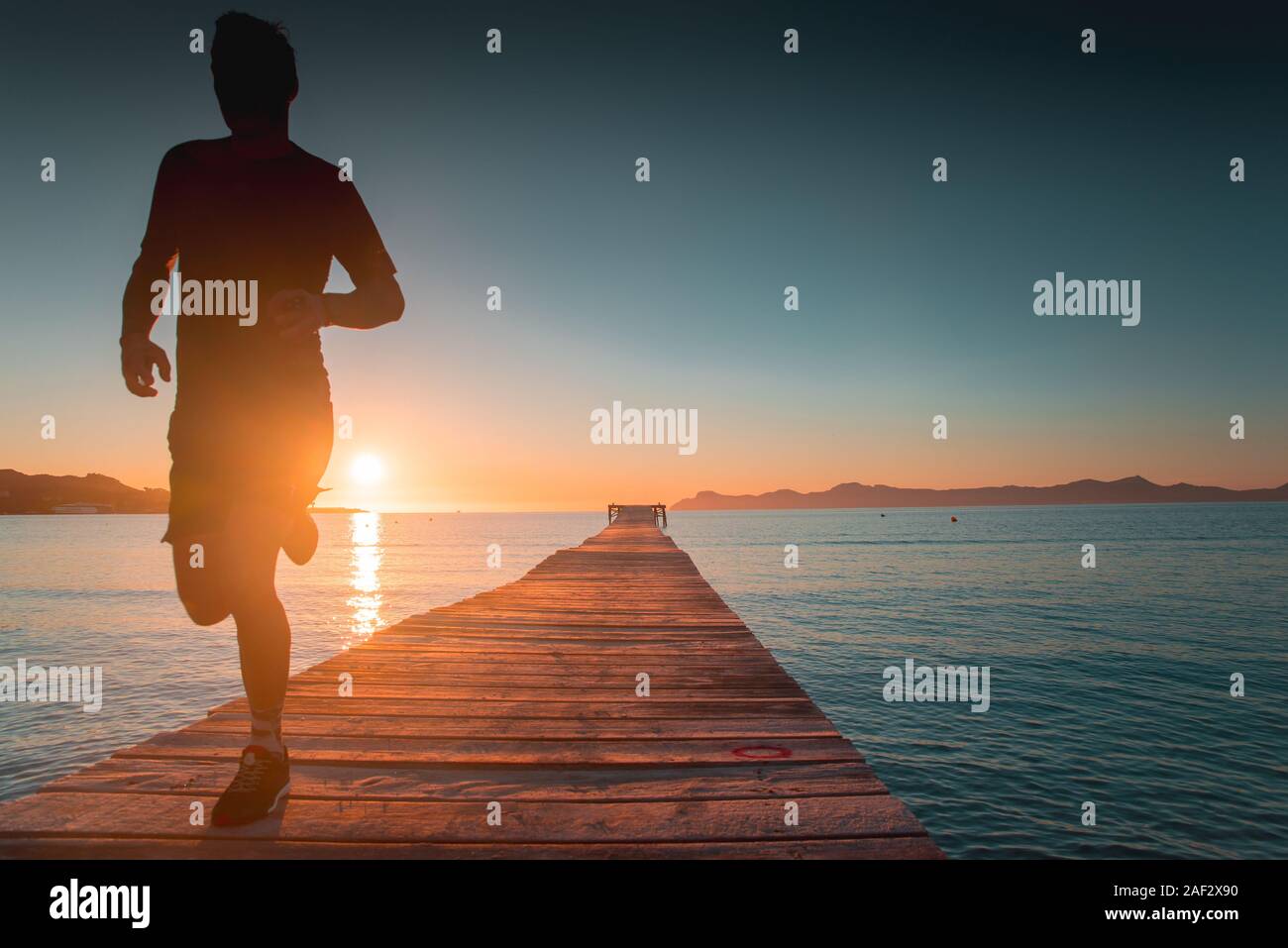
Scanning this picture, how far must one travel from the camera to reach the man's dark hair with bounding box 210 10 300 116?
2.39 m

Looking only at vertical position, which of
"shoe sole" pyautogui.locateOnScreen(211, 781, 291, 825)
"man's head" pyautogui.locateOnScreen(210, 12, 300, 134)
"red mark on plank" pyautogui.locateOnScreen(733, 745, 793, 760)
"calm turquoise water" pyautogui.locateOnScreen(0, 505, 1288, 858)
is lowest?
"calm turquoise water" pyautogui.locateOnScreen(0, 505, 1288, 858)

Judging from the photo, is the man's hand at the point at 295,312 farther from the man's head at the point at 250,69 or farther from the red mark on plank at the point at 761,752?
the red mark on plank at the point at 761,752

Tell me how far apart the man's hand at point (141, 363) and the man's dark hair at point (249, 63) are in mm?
933

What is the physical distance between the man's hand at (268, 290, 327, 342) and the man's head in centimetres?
72

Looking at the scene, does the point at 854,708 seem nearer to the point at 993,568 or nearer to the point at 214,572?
the point at 214,572

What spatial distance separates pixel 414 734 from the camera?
11.5ft

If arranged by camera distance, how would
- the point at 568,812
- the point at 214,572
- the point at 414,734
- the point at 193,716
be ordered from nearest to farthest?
1. the point at 214,572
2. the point at 568,812
3. the point at 414,734
4. the point at 193,716

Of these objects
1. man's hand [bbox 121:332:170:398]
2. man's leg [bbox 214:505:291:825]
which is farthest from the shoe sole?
man's hand [bbox 121:332:170:398]

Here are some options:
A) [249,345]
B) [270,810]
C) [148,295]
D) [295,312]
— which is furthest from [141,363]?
[270,810]

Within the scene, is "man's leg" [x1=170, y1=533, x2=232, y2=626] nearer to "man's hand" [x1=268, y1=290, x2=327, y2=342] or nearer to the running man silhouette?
the running man silhouette

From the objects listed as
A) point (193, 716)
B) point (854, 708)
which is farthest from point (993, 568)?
point (193, 716)

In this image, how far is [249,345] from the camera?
7.77 feet

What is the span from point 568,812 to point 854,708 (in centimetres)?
1011
